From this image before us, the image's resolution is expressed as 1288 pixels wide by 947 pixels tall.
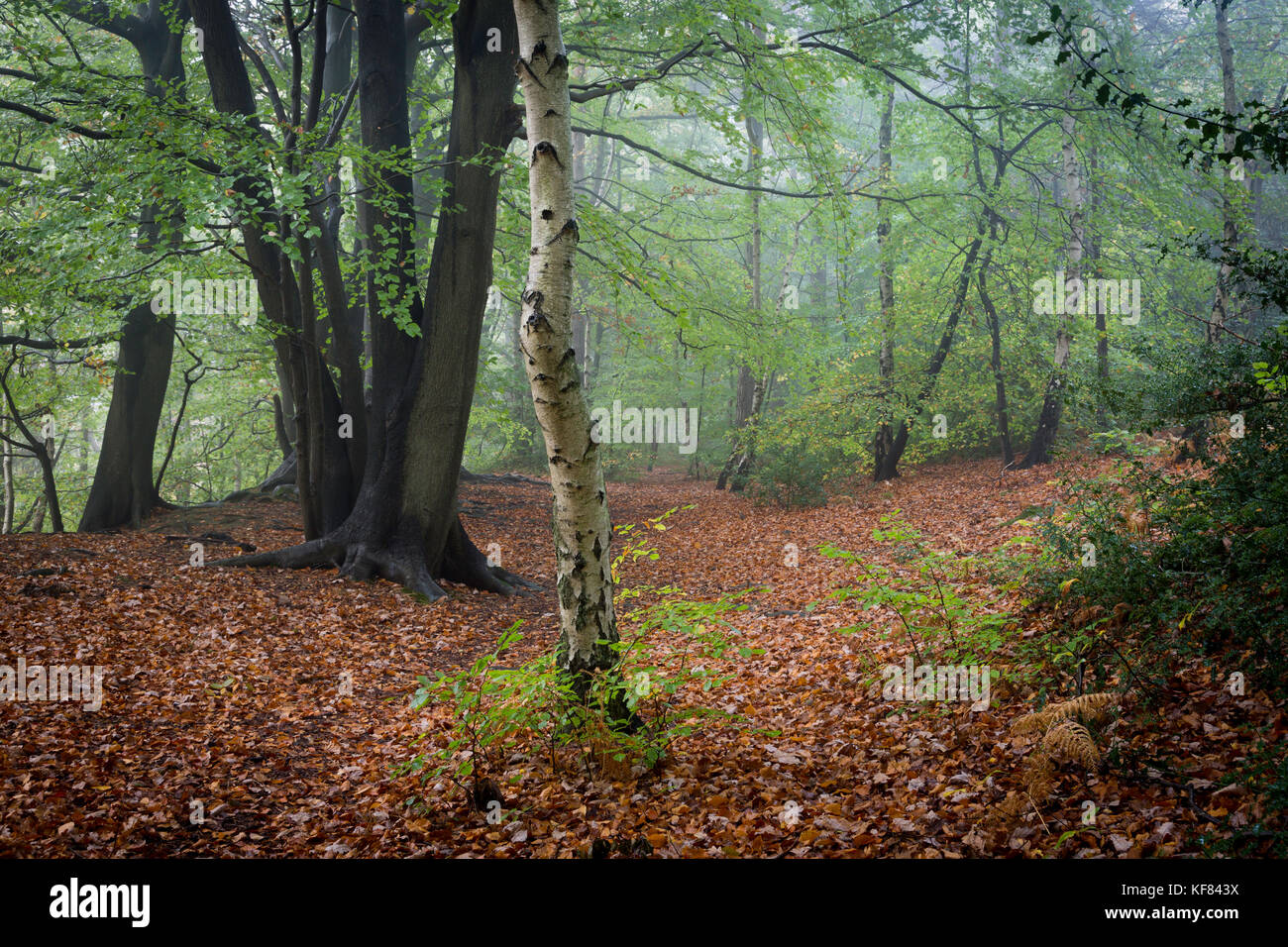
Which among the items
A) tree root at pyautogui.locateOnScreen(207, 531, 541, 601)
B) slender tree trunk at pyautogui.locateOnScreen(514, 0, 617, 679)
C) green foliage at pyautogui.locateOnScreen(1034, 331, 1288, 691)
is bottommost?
tree root at pyautogui.locateOnScreen(207, 531, 541, 601)

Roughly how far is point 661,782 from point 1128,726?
2.33 meters

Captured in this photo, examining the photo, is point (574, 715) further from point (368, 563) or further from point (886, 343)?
point (886, 343)

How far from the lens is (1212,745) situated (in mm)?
3520

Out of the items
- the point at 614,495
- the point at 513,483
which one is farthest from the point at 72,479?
the point at 614,495

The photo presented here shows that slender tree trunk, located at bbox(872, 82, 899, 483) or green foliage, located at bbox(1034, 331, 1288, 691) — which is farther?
slender tree trunk, located at bbox(872, 82, 899, 483)

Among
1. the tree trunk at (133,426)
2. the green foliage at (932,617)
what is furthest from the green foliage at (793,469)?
the tree trunk at (133,426)

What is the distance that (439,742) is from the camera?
16.4 ft

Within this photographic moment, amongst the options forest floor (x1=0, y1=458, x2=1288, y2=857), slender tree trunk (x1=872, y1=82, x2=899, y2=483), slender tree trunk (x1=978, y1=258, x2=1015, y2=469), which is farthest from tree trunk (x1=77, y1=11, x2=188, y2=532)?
slender tree trunk (x1=978, y1=258, x2=1015, y2=469)

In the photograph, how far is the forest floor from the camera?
11.3ft

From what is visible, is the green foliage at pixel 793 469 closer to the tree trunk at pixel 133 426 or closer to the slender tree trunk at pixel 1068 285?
the slender tree trunk at pixel 1068 285

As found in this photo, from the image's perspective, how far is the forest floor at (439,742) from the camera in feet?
11.3

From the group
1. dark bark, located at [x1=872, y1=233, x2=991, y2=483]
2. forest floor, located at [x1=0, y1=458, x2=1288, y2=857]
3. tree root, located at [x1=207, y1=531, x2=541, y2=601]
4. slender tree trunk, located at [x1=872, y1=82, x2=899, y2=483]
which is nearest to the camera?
forest floor, located at [x1=0, y1=458, x2=1288, y2=857]

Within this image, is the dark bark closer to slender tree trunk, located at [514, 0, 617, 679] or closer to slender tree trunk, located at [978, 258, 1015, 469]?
slender tree trunk, located at [978, 258, 1015, 469]

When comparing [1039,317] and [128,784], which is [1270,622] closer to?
[128,784]
